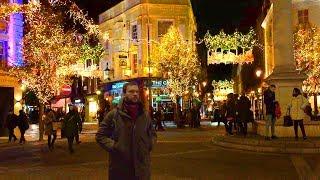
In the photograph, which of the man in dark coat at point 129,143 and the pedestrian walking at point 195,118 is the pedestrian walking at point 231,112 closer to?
the pedestrian walking at point 195,118

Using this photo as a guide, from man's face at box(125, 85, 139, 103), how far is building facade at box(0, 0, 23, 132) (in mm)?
28321

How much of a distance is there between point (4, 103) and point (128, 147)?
2864 cm

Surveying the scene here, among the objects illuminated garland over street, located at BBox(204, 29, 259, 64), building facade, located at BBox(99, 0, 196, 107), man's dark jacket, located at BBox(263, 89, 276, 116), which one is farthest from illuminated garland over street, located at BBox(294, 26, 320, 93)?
man's dark jacket, located at BBox(263, 89, 276, 116)

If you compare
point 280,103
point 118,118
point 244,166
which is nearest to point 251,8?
point 280,103

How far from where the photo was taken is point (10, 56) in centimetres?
3572

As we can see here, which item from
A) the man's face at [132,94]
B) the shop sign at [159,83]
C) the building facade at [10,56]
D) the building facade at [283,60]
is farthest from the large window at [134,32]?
the man's face at [132,94]

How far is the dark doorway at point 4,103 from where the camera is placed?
107 ft

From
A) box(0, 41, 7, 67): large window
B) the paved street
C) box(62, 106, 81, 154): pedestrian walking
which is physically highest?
box(0, 41, 7, 67): large window

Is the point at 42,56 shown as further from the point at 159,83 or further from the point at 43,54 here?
the point at 159,83

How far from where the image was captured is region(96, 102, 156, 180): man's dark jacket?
563cm

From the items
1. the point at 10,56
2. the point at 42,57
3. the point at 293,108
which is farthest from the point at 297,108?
the point at 10,56

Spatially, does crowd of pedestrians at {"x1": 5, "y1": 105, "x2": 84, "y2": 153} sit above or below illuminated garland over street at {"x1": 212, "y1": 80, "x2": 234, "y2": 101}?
below

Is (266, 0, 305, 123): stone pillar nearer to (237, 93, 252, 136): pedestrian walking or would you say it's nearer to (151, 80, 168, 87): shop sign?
(237, 93, 252, 136): pedestrian walking

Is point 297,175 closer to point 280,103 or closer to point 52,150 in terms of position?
point 280,103
